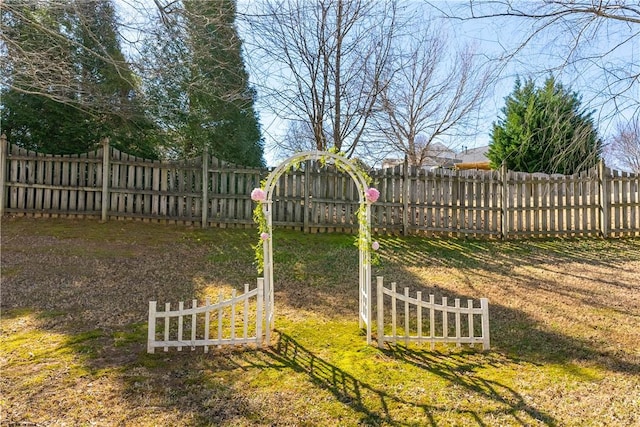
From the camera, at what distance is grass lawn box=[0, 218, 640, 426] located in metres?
2.70

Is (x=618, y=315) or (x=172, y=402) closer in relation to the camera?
(x=172, y=402)

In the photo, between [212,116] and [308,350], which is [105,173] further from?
[308,350]

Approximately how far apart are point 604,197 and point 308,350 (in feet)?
26.9

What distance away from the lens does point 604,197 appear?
28.1ft

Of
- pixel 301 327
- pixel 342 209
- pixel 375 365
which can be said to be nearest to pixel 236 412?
pixel 375 365

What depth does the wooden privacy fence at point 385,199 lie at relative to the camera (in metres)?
8.42

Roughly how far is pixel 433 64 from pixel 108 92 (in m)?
10.5

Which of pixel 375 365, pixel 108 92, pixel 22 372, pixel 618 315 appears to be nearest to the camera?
pixel 22 372

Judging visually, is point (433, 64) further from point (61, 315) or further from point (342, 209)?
point (61, 315)

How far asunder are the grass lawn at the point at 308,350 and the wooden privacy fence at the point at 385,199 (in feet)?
4.24

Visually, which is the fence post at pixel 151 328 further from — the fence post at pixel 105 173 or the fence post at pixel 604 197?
the fence post at pixel 604 197

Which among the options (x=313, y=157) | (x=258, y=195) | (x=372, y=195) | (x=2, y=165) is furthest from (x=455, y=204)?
(x=2, y=165)

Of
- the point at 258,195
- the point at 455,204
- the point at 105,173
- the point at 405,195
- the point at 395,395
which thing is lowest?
the point at 395,395

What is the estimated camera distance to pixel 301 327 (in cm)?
438
